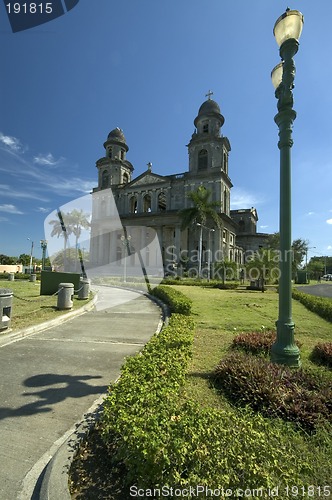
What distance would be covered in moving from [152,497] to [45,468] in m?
1.29

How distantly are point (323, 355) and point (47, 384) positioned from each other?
5.58m

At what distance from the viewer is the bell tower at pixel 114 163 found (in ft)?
198

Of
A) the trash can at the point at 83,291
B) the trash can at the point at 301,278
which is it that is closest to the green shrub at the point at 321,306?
the trash can at the point at 83,291

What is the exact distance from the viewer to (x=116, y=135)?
6231 centimetres

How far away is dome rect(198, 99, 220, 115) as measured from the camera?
4816cm

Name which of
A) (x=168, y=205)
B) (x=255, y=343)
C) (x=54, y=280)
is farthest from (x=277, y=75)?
(x=168, y=205)

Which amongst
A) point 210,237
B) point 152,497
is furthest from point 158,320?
point 210,237

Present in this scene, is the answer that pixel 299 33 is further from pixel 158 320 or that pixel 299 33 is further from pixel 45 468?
pixel 158 320

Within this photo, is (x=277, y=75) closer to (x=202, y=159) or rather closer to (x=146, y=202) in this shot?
(x=202, y=159)

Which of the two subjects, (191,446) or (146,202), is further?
(146,202)

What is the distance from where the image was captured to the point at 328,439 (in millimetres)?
2963

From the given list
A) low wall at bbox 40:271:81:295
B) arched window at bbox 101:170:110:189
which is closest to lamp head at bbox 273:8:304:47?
low wall at bbox 40:271:81:295

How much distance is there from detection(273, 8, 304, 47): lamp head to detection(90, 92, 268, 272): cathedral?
3250cm

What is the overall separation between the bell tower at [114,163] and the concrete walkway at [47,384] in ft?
178
